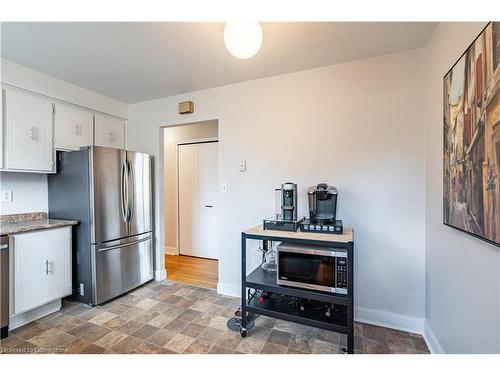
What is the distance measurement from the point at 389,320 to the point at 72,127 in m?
3.93

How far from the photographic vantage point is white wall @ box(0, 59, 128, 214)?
2201mm

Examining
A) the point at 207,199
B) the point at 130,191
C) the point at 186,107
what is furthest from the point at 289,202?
the point at 207,199

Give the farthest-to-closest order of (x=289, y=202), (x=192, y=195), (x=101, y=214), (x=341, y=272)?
(x=192, y=195) → (x=101, y=214) → (x=289, y=202) → (x=341, y=272)

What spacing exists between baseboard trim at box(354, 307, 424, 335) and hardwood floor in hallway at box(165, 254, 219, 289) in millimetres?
1686

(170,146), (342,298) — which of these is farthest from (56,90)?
(342,298)

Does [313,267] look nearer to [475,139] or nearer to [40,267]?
[475,139]

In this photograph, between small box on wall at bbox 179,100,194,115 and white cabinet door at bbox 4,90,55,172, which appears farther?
small box on wall at bbox 179,100,194,115

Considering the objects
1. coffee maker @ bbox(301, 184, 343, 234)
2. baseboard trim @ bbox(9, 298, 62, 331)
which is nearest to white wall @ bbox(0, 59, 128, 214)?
baseboard trim @ bbox(9, 298, 62, 331)

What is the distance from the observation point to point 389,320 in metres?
2.02

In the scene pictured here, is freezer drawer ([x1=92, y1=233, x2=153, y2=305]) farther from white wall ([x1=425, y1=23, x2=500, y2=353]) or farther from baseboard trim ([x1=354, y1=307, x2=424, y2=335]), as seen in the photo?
white wall ([x1=425, y1=23, x2=500, y2=353])

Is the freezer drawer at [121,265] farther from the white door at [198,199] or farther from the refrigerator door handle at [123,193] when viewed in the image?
the white door at [198,199]

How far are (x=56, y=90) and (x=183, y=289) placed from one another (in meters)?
2.72

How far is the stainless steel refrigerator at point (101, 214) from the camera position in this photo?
239 cm

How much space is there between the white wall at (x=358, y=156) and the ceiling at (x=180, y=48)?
0.19 meters
